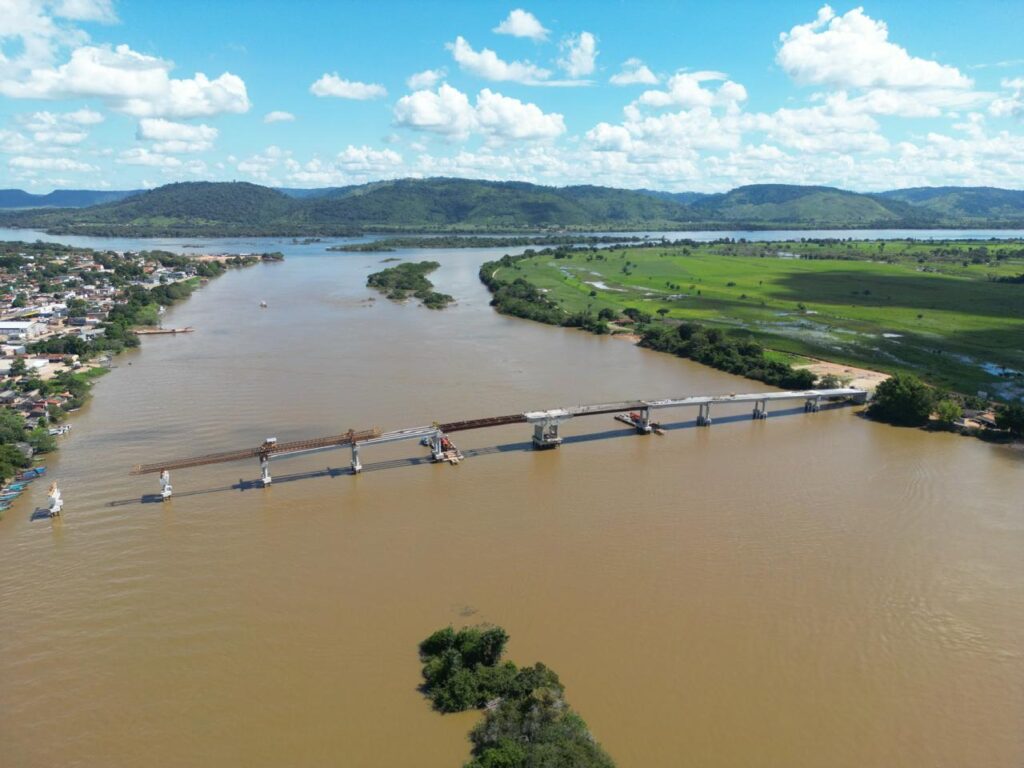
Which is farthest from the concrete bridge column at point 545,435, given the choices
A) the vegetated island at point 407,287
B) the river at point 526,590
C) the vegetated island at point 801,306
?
the vegetated island at point 407,287

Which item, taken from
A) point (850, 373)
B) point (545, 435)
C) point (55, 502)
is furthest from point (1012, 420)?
point (55, 502)

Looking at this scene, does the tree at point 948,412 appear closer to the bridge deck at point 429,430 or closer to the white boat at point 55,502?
the bridge deck at point 429,430

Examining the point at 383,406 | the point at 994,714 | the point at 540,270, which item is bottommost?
the point at 994,714

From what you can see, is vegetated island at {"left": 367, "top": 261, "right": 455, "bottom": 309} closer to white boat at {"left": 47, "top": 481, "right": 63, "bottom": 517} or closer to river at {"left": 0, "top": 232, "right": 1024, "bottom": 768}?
river at {"left": 0, "top": 232, "right": 1024, "bottom": 768}

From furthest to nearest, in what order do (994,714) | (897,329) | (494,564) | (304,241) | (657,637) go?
(304,241)
(897,329)
(494,564)
(657,637)
(994,714)

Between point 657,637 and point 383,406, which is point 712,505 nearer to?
point 657,637

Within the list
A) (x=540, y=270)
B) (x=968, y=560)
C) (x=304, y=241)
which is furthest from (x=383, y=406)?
(x=304, y=241)

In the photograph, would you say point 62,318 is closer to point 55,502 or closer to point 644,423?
point 55,502

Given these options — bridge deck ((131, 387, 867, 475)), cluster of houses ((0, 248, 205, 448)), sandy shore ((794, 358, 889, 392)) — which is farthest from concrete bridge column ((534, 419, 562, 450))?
cluster of houses ((0, 248, 205, 448))
